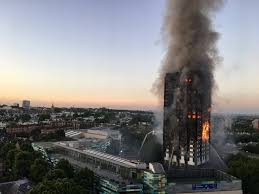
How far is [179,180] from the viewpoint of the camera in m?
33.3

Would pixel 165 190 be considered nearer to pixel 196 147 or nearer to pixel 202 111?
pixel 196 147

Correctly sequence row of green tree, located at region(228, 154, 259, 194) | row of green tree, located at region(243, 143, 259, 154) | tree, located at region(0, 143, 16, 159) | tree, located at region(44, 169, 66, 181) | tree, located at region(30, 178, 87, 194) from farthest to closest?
row of green tree, located at region(243, 143, 259, 154) → tree, located at region(0, 143, 16, 159) → row of green tree, located at region(228, 154, 259, 194) → tree, located at region(44, 169, 66, 181) → tree, located at region(30, 178, 87, 194)

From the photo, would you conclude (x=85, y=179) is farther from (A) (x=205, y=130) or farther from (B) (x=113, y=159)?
(A) (x=205, y=130)

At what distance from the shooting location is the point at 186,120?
41.3 m

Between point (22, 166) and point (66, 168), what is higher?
point (66, 168)

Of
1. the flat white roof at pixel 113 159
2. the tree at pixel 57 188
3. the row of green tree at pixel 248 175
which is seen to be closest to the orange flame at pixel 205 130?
the row of green tree at pixel 248 175

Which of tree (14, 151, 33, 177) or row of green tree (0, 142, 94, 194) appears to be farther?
tree (14, 151, 33, 177)

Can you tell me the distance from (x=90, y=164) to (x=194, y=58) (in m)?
14.1

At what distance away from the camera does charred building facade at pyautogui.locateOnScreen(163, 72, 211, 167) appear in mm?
40719

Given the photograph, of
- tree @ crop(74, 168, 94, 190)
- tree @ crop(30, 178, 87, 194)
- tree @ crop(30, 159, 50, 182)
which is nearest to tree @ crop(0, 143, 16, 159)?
tree @ crop(30, 159, 50, 182)

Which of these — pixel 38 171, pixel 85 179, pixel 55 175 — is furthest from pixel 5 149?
pixel 85 179

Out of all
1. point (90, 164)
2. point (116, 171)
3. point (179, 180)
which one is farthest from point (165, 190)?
point (90, 164)

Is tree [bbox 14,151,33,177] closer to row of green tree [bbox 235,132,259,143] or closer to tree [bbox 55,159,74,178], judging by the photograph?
tree [bbox 55,159,74,178]

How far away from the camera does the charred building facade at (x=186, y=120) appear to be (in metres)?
40.7
